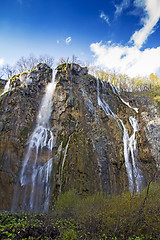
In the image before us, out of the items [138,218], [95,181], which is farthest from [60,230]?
[95,181]

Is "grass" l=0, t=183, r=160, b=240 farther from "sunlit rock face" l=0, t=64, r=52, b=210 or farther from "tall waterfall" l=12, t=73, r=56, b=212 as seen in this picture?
"sunlit rock face" l=0, t=64, r=52, b=210

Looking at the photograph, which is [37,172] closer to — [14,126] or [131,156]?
[14,126]

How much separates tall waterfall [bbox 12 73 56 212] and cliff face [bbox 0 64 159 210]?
48 centimetres

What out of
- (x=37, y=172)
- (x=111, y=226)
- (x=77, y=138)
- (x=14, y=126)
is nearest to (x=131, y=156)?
(x=77, y=138)

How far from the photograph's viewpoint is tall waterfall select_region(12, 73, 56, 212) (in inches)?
506

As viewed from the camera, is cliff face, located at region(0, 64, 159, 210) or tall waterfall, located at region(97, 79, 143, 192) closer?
cliff face, located at region(0, 64, 159, 210)

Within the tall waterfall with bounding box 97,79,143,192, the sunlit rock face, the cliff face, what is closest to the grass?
the sunlit rock face

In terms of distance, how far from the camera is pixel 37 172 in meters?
14.1

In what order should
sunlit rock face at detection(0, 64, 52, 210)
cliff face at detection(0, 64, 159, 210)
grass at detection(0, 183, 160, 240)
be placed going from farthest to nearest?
cliff face at detection(0, 64, 159, 210), sunlit rock face at detection(0, 64, 52, 210), grass at detection(0, 183, 160, 240)

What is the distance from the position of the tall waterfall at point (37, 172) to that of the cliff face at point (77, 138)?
48 centimetres

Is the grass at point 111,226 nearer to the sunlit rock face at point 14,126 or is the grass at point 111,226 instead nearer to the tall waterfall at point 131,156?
the sunlit rock face at point 14,126

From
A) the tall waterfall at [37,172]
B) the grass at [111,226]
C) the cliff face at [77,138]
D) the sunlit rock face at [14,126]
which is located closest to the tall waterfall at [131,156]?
the cliff face at [77,138]

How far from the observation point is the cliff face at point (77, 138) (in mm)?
13961

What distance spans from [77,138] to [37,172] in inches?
201
